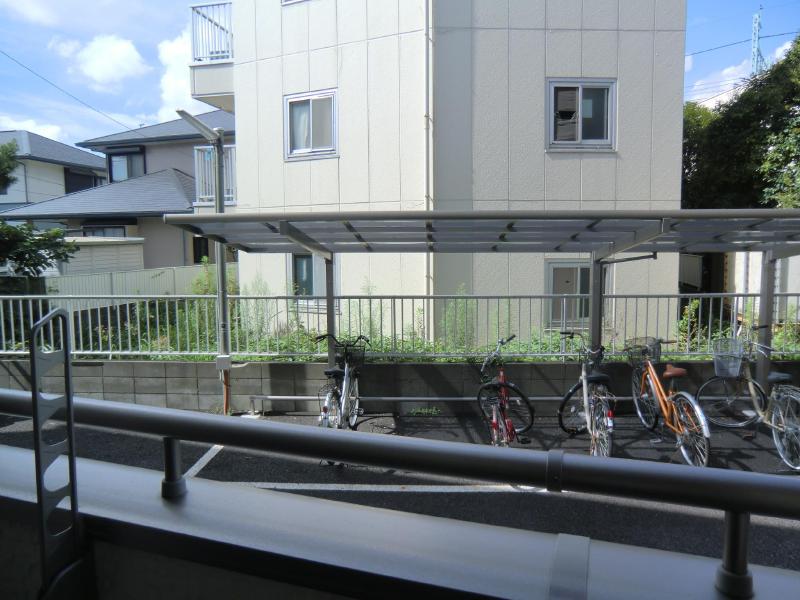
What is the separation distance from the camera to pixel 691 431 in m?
5.37

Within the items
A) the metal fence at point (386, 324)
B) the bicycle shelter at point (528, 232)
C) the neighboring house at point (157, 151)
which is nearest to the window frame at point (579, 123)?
the metal fence at point (386, 324)

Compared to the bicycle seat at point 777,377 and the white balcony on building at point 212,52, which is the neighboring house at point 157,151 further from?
the bicycle seat at point 777,377

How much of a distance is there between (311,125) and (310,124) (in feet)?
0.09

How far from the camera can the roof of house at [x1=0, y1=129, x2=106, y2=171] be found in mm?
28203

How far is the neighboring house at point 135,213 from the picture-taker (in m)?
19.2

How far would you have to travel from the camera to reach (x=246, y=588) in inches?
58.2

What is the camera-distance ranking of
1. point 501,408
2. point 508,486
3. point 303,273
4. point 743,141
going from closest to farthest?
point 508,486 → point 501,408 → point 303,273 → point 743,141

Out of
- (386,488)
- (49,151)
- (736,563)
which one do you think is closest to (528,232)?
(386,488)

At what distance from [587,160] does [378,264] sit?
388 centimetres

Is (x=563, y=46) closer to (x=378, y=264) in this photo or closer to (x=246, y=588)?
(x=378, y=264)

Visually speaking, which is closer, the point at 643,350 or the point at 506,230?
the point at 506,230

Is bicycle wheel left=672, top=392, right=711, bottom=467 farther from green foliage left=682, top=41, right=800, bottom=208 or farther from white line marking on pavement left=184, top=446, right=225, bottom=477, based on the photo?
green foliage left=682, top=41, right=800, bottom=208

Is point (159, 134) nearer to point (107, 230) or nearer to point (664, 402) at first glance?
point (107, 230)

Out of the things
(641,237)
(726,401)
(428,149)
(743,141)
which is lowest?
(726,401)
